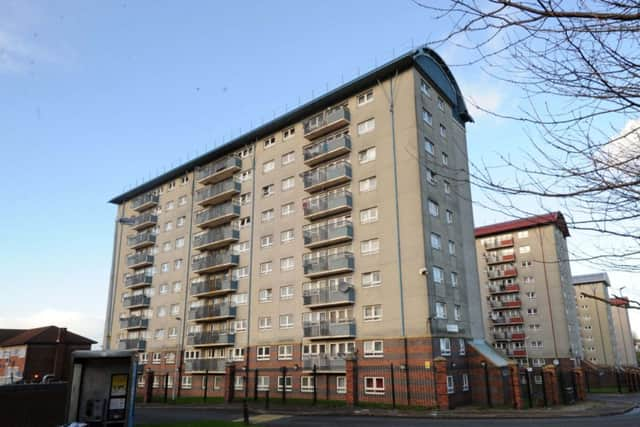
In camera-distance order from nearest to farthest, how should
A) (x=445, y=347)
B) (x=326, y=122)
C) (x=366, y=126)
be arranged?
(x=445, y=347) < (x=366, y=126) < (x=326, y=122)

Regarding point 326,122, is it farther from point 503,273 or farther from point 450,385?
point 503,273

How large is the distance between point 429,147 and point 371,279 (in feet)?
35.6

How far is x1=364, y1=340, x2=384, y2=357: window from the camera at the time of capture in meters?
31.4

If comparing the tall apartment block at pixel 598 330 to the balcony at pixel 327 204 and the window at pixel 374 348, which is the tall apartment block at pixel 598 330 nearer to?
the balcony at pixel 327 204

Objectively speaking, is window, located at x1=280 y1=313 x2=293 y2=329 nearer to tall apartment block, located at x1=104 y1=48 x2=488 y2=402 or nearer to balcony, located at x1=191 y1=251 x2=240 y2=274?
tall apartment block, located at x1=104 y1=48 x2=488 y2=402

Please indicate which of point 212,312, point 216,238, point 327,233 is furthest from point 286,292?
point 216,238

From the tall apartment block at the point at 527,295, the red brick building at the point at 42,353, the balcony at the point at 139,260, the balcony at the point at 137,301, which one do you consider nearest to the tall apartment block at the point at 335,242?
the balcony at the point at 137,301

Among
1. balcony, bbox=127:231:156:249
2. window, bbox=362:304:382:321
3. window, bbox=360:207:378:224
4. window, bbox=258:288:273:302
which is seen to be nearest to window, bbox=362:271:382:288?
window, bbox=362:304:382:321

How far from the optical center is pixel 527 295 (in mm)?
63375

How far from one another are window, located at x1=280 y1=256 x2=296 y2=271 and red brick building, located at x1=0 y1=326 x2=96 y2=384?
36.3m

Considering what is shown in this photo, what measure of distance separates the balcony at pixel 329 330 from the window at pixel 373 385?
3.24 m

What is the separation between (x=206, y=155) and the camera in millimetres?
50594

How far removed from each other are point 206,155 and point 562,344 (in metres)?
47.1

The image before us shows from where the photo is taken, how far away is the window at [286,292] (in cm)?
3822
